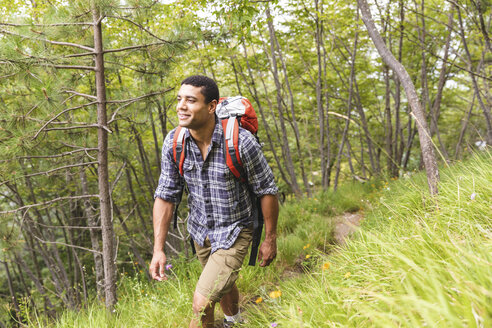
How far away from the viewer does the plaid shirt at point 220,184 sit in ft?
6.83

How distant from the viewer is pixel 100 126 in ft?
11.2

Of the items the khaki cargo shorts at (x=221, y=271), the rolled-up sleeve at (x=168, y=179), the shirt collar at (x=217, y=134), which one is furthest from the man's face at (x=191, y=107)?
the khaki cargo shorts at (x=221, y=271)

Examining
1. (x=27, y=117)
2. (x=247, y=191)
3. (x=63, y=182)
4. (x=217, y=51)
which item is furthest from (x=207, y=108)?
(x=63, y=182)

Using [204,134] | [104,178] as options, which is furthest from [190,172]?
[104,178]

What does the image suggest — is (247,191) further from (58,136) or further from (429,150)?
(58,136)

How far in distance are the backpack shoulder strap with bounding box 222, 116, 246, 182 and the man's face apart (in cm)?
21

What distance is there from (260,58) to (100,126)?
14.6 feet

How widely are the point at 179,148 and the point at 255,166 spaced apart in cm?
57

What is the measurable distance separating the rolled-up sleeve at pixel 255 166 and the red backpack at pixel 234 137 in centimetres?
4

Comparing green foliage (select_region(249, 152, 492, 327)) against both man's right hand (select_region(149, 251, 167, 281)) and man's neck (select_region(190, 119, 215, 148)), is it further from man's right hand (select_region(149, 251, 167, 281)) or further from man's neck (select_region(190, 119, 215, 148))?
man's neck (select_region(190, 119, 215, 148))

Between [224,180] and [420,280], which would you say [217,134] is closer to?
[224,180]

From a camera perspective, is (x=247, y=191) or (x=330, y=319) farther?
(x=247, y=191)

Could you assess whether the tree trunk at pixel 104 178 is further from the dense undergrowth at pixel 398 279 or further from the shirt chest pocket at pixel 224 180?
the shirt chest pocket at pixel 224 180

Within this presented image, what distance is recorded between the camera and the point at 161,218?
7.35 ft
